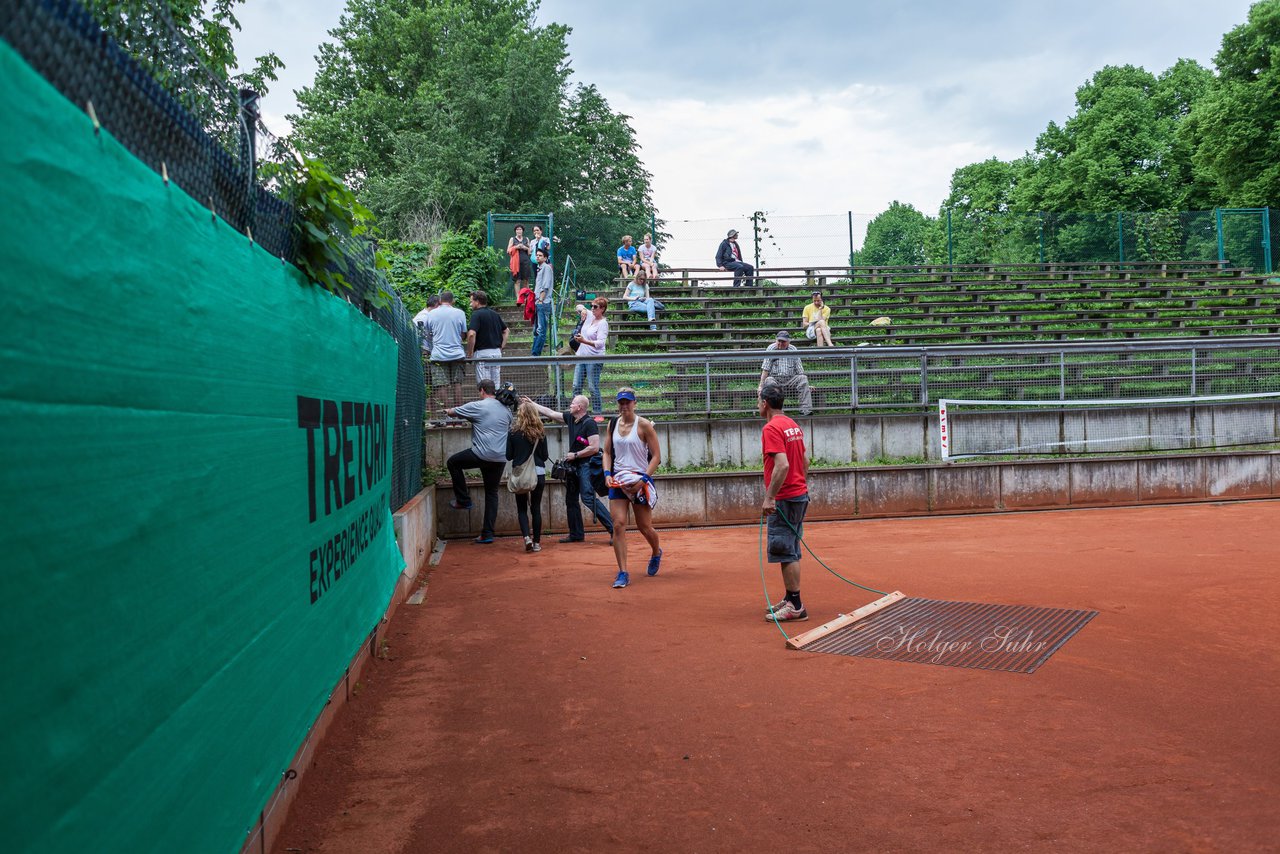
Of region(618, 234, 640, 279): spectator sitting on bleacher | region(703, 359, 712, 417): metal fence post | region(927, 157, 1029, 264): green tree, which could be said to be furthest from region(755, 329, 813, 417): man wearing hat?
region(927, 157, 1029, 264): green tree

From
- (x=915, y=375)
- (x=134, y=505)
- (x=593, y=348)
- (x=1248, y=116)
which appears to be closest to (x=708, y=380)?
(x=593, y=348)

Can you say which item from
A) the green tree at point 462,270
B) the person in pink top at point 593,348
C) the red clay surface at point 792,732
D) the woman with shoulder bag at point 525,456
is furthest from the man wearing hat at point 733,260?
the red clay surface at point 792,732

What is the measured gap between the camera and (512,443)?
44.0ft

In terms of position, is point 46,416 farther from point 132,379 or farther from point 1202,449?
point 1202,449

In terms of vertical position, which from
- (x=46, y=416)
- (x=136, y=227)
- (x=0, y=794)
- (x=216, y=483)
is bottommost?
(x=0, y=794)

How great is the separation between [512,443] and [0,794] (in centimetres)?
1167

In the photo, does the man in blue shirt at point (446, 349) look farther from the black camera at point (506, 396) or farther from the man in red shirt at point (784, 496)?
the man in red shirt at point (784, 496)

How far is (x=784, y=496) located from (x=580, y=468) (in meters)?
5.99

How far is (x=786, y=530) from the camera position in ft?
29.1

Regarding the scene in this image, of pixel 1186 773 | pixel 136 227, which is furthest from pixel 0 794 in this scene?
pixel 1186 773

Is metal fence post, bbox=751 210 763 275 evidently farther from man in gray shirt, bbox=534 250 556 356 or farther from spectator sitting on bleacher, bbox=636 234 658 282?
man in gray shirt, bbox=534 250 556 356

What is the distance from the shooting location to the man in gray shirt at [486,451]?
46.5 ft

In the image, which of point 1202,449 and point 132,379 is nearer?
point 132,379

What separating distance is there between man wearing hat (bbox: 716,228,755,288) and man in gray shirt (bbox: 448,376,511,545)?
15782 millimetres
